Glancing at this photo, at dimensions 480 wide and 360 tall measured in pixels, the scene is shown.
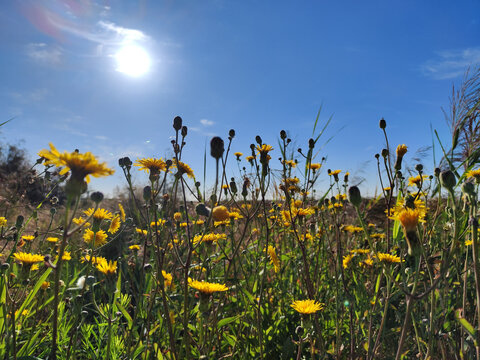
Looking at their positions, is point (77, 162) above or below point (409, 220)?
above

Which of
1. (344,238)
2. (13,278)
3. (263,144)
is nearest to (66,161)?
(263,144)

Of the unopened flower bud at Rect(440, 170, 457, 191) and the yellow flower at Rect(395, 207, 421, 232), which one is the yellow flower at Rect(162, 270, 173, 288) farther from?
the unopened flower bud at Rect(440, 170, 457, 191)

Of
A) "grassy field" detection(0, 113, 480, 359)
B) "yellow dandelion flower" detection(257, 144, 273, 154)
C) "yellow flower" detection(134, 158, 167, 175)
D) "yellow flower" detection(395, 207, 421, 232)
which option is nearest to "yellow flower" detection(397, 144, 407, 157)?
"grassy field" detection(0, 113, 480, 359)

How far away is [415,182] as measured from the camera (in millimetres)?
2975

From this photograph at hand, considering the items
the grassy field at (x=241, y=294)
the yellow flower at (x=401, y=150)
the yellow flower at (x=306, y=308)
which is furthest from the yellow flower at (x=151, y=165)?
the yellow flower at (x=401, y=150)

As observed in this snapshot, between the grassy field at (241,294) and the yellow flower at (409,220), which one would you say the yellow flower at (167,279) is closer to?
the grassy field at (241,294)

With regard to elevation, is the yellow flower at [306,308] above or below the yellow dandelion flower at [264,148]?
below

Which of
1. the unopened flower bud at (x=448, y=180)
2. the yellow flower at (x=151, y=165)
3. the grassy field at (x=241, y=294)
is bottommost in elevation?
the grassy field at (x=241, y=294)

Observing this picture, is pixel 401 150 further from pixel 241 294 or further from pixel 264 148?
pixel 241 294

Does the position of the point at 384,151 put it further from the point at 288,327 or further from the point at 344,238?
the point at 344,238

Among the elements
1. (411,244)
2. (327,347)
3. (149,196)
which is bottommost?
(327,347)

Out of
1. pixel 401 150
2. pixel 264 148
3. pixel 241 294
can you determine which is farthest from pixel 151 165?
pixel 401 150

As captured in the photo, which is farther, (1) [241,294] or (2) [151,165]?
(1) [241,294]

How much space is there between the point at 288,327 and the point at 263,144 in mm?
1310
